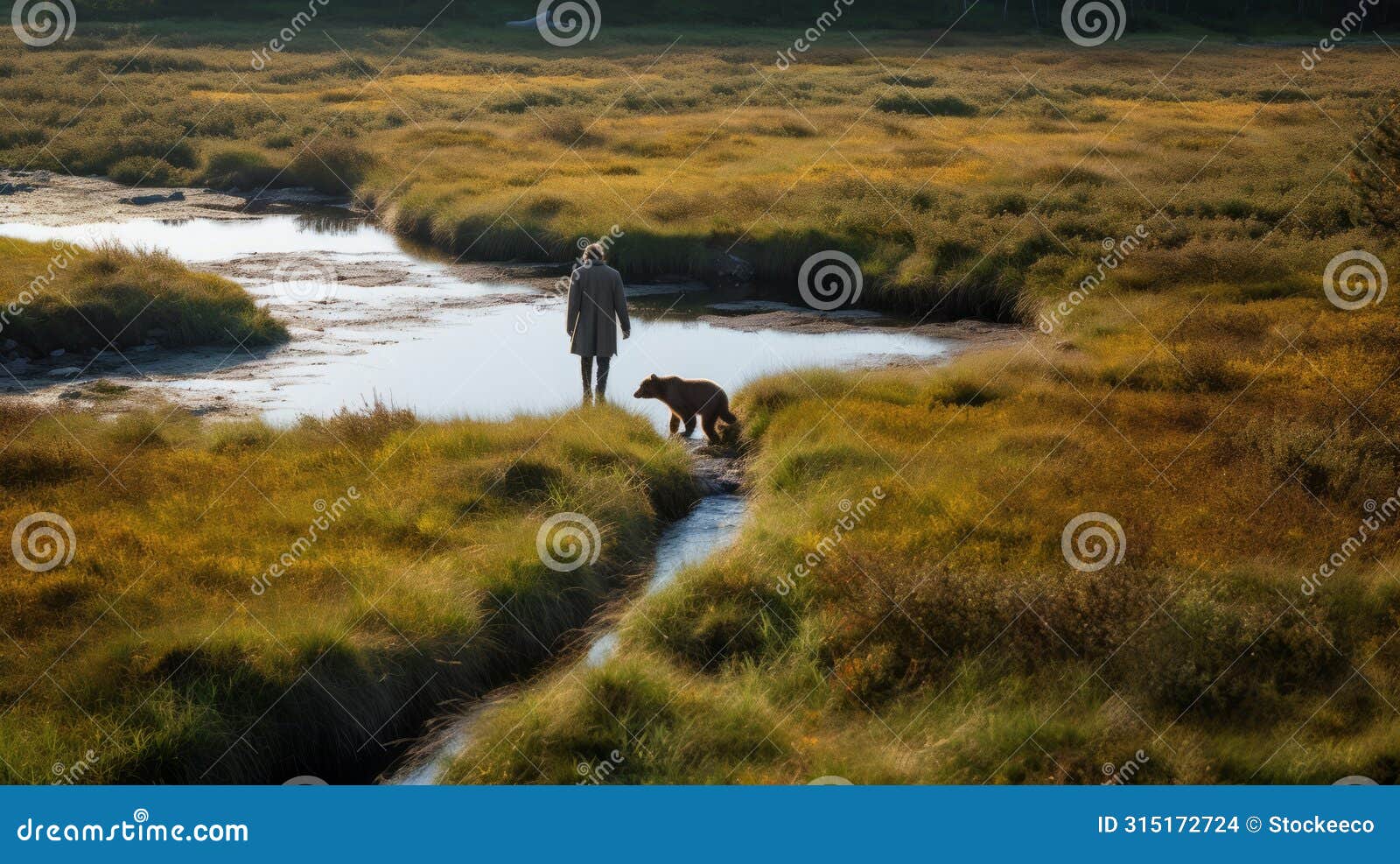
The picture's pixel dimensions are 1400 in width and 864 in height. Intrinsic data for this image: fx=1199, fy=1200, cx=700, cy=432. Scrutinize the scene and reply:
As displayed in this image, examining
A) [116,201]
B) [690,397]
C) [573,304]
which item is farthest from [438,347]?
[116,201]

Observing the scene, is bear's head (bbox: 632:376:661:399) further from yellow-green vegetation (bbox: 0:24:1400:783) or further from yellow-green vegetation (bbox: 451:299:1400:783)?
yellow-green vegetation (bbox: 451:299:1400:783)

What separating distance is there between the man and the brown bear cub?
774mm

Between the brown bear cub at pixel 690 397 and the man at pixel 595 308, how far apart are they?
774 millimetres

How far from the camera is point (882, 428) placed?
56.0 feet

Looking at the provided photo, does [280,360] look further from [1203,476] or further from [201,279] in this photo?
[1203,476]

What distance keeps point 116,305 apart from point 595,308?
1071 cm

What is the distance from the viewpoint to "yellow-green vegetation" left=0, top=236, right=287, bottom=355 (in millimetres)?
21672

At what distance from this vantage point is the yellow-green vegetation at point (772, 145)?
2944 centimetres

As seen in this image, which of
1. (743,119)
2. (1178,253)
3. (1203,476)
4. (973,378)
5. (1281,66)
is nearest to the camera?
(1203,476)

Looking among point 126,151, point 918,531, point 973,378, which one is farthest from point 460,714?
point 126,151

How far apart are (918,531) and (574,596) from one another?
3.75 metres

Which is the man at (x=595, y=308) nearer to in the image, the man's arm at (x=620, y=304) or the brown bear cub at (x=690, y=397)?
the man's arm at (x=620, y=304)

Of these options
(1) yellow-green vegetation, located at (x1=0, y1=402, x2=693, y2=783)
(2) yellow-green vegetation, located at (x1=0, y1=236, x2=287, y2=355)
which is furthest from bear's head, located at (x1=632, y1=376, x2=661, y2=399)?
(2) yellow-green vegetation, located at (x1=0, y1=236, x2=287, y2=355)

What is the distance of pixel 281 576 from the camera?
11.5 m
